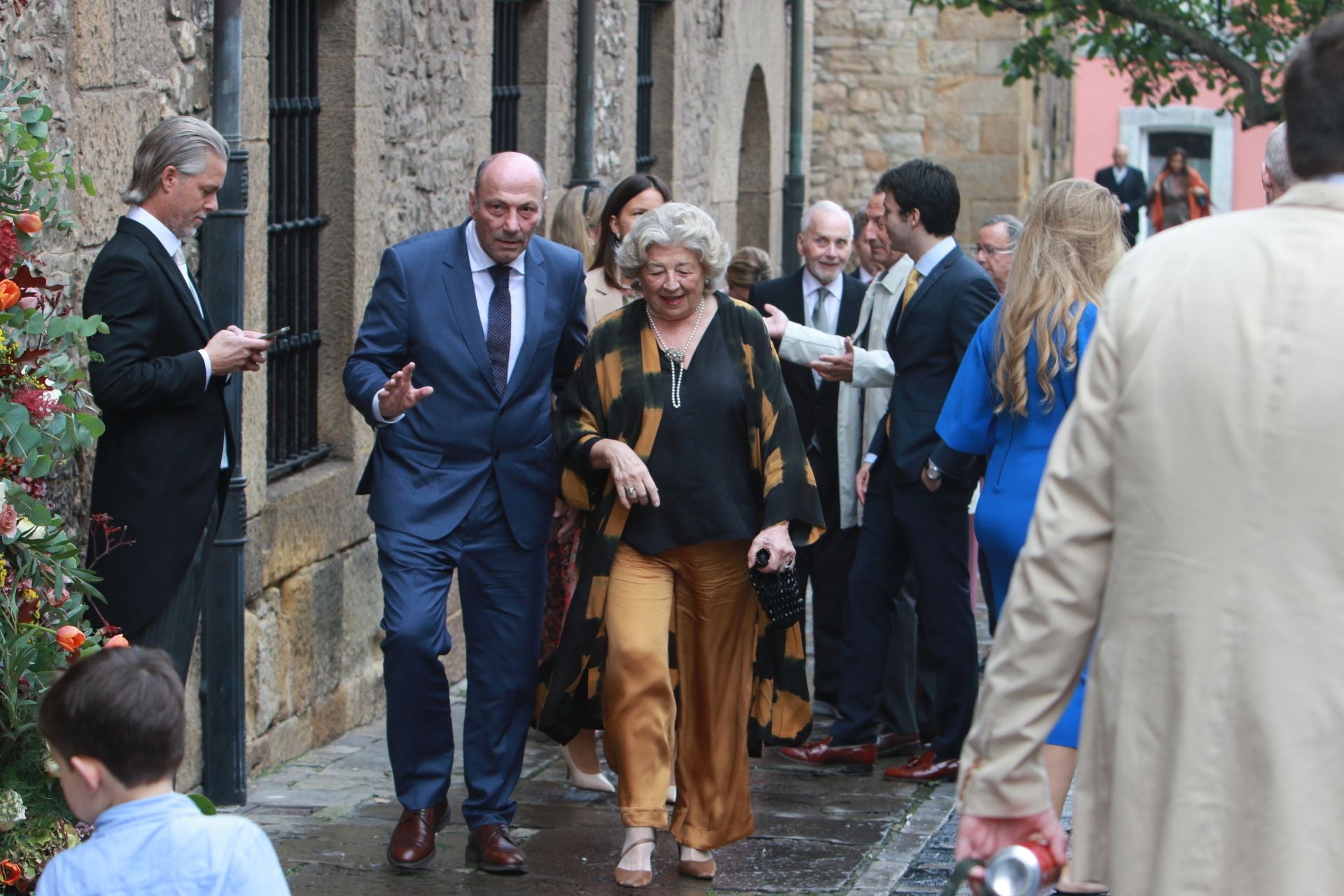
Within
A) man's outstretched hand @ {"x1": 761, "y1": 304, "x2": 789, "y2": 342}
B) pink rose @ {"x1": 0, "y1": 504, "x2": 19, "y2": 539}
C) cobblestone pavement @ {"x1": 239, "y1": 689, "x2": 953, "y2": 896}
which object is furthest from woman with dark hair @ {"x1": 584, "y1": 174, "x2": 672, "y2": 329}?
pink rose @ {"x1": 0, "y1": 504, "x2": 19, "y2": 539}

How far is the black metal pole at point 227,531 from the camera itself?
5.78 meters

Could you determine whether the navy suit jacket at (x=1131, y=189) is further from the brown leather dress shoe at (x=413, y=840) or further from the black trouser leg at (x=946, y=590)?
the brown leather dress shoe at (x=413, y=840)

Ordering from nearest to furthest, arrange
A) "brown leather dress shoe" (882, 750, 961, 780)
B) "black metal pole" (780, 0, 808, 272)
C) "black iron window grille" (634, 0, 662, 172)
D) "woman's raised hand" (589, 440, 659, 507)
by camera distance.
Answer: "woman's raised hand" (589, 440, 659, 507)
"brown leather dress shoe" (882, 750, 961, 780)
"black iron window grille" (634, 0, 662, 172)
"black metal pole" (780, 0, 808, 272)

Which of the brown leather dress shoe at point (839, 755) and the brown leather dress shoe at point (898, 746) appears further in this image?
the brown leather dress shoe at point (898, 746)

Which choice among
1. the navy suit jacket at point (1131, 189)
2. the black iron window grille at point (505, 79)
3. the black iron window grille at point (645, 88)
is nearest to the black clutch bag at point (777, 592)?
the black iron window grille at point (505, 79)

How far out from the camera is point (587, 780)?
20.4ft

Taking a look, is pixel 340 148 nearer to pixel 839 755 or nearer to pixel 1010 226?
pixel 1010 226

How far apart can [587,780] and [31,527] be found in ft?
8.59

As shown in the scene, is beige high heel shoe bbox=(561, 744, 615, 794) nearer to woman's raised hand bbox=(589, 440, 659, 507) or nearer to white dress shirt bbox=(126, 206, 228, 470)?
woman's raised hand bbox=(589, 440, 659, 507)

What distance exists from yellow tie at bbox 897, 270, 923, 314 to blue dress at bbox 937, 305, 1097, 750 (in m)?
1.13

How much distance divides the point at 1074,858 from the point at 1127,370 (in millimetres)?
691

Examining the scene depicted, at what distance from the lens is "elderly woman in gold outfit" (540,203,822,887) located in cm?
518

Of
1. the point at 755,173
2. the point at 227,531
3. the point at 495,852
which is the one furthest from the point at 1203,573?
the point at 755,173

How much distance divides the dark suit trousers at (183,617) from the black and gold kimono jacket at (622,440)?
939 mm
